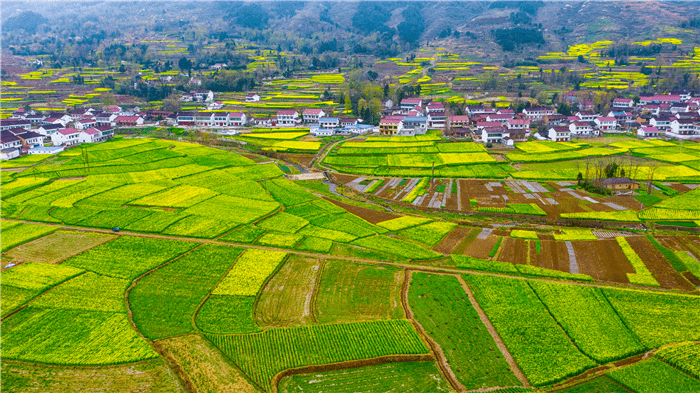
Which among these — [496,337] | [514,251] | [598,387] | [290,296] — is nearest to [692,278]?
[514,251]

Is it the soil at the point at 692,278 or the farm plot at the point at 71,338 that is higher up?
the farm plot at the point at 71,338

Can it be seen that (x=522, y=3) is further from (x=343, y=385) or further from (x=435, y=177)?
(x=343, y=385)

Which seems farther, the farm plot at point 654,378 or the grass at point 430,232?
the grass at point 430,232

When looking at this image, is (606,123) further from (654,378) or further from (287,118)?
(654,378)

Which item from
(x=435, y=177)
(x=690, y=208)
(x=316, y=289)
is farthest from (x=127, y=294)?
(x=690, y=208)

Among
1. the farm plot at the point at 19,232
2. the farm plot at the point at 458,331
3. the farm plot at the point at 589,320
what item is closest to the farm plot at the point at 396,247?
the farm plot at the point at 458,331

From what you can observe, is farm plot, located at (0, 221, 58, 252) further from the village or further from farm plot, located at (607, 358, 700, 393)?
farm plot, located at (607, 358, 700, 393)

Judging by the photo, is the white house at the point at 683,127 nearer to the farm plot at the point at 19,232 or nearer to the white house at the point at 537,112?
the white house at the point at 537,112
